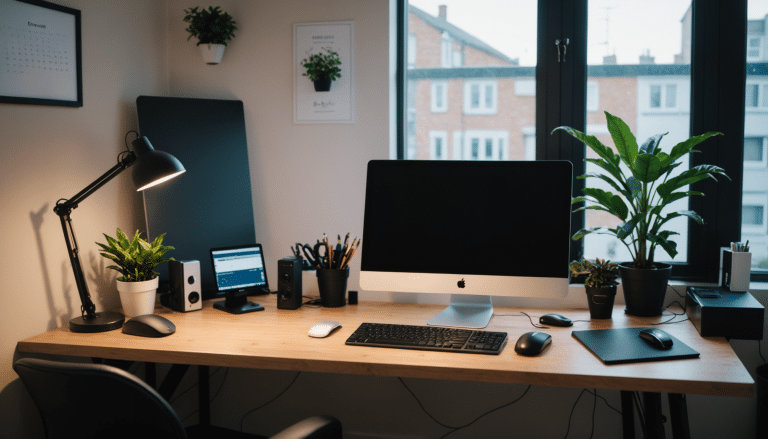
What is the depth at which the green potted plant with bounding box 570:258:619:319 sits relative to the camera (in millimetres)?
1899

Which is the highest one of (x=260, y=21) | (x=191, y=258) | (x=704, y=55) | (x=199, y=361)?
(x=260, y=21)

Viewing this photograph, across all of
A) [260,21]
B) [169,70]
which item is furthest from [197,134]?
[260,21]

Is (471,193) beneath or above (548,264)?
above

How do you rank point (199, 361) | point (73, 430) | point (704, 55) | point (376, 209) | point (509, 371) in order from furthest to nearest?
1. point (704, 55)
2. point (376, 209)
3. point (199, 361)
4. point (509, 371)
5. point (73, 430)

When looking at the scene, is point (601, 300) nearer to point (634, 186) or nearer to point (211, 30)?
point (634, 186)

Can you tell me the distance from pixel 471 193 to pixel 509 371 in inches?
26.9

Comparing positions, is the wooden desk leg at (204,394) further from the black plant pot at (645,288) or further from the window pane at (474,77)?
the black plant pot at (645,288)

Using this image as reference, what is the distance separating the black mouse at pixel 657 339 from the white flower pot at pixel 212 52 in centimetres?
198

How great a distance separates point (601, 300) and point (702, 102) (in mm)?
976

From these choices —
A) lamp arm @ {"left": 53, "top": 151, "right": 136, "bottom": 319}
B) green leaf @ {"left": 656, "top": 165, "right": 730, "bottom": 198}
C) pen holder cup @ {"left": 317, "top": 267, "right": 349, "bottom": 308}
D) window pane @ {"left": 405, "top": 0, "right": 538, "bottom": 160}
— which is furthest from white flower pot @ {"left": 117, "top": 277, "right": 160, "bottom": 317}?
green leaf @ {"left": 656, "top": 165, "right": 730, "bottom": 198}

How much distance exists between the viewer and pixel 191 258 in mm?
2311

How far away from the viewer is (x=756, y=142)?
88.5 inches

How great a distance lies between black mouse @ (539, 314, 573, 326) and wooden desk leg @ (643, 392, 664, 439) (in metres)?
0.33

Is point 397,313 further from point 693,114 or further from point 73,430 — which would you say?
point 693,114
